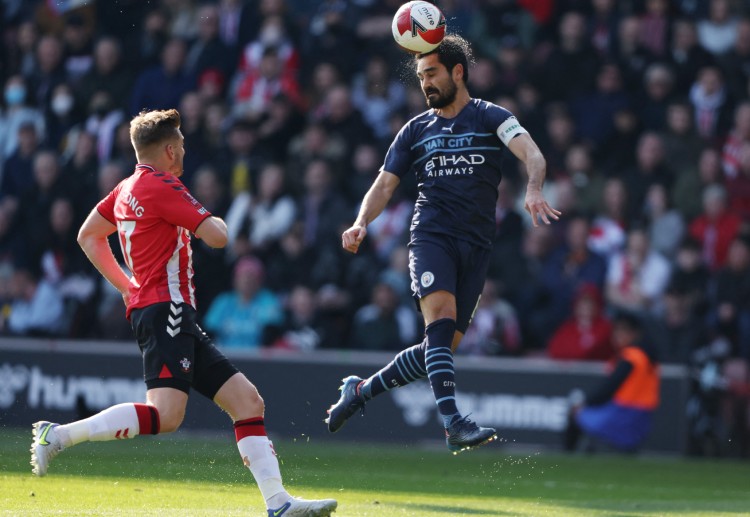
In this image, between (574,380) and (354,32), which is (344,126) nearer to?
(354,32)

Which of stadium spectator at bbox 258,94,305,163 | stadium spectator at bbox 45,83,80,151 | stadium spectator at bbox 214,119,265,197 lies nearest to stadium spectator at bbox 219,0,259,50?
stadium spectator at bbox 258,94,305,163

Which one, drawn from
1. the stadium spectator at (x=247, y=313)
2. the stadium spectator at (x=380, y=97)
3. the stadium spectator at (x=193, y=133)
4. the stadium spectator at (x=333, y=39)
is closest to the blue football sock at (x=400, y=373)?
the stadium spectator at (x=247, y=313)

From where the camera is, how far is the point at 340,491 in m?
9.59

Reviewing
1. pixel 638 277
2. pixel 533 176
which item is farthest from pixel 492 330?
pixel 533 176

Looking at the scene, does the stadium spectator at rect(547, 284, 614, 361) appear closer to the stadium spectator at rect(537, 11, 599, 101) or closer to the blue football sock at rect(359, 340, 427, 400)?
the stadium spectator at rect(537, 11, 599, 101)

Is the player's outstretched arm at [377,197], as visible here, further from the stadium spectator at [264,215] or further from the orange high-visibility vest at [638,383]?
the stadium spectator at [264,215]

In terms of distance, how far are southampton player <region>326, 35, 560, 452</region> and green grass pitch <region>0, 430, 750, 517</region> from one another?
1.00 meters

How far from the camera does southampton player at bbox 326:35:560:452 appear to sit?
852 centimetres

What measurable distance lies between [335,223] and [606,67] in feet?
11.8

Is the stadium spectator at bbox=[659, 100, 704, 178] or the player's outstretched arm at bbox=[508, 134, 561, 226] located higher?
the stadium spectator at bbox=[659, 100, 704, 178]

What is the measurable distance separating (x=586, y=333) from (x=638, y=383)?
84 centimetres

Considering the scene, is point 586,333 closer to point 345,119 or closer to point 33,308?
point 345,119

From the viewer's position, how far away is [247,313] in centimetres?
1567

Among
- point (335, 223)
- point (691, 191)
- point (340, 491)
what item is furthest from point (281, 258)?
point (340, 491)
